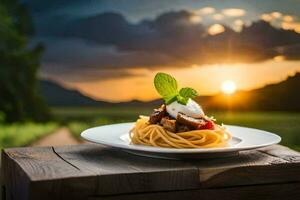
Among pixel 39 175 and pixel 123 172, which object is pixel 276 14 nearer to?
pixel 123 172

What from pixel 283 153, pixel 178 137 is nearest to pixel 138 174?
pixel 178 137

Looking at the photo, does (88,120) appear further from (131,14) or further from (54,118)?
(131,14)

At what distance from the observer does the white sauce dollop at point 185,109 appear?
1.68 m

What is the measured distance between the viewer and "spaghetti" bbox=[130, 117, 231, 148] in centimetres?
162

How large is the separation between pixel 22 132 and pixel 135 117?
0.63 metres

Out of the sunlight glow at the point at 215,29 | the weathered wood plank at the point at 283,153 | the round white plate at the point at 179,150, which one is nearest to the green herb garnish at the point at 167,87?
the round white plate at the point at 179,150

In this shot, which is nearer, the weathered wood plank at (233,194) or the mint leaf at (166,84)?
the weathered wood plank at (233,194)

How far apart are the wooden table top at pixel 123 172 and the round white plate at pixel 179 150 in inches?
0.8

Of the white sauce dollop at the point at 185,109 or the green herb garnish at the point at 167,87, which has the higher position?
the green herb garnish at the point at 167,87

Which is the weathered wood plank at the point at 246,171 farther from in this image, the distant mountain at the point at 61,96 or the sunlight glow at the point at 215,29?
the distant mountain at the point at 61,96

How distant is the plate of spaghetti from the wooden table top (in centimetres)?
4

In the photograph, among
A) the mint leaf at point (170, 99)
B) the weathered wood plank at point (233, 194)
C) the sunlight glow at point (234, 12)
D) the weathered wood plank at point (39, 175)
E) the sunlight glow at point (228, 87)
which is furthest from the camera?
the sunlight glow at point (228, 87)

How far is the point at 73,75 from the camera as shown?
10.9 ft

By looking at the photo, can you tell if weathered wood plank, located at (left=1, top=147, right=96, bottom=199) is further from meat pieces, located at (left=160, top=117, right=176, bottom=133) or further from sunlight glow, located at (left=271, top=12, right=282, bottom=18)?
sunlight glow, located at (left=271, top=12, right=282, bottom=18)
